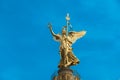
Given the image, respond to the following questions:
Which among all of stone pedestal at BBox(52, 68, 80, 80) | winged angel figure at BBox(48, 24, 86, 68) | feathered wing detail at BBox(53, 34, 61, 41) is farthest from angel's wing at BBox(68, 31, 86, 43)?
stone pedestal at BBox(52, 68, 80, 80)

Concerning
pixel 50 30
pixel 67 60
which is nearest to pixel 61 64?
pixel 67 60

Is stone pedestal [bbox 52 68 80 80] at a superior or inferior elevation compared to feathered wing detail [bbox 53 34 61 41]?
inferior

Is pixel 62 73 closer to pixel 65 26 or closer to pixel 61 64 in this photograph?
pixel 61 64

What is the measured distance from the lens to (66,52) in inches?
1588

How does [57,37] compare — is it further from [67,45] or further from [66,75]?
[66,75]

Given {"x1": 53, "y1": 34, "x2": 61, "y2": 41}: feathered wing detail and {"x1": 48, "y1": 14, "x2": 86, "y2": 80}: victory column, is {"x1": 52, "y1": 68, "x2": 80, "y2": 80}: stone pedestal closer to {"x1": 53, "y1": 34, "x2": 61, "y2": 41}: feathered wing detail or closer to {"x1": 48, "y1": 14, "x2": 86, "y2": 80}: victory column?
{"x1": 48, "y1": 14, "x2": 86, "y2": 80}: victory column

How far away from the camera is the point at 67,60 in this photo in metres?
40.0

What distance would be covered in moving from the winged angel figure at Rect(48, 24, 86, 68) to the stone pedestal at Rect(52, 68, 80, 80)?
819 mm

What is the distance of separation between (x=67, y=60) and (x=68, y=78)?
7.52 ft

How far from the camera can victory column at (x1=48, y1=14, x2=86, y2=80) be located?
38312mm

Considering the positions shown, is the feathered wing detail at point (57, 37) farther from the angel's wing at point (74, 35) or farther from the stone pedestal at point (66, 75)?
the stone pedestal at point (66, 75)

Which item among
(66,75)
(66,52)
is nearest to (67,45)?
(66,52)

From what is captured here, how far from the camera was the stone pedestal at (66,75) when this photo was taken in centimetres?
3809

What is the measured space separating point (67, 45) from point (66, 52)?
0.75m
